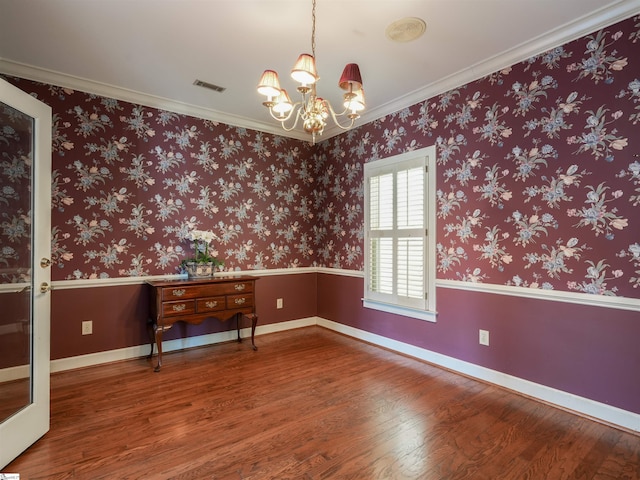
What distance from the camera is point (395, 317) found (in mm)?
3664

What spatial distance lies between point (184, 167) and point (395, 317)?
283cm

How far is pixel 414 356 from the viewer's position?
3439 mm

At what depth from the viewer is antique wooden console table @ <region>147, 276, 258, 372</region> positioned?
3.16 metres

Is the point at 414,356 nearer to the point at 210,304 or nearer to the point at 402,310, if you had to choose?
the point at 402,310

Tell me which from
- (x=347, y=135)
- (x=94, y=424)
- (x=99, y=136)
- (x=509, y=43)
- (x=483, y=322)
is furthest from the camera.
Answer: (x=347, y=135)

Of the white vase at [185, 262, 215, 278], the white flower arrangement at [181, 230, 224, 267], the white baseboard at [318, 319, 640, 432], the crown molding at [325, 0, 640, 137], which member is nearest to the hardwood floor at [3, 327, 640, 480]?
the white baseboard at [318, 319, 640, 432]

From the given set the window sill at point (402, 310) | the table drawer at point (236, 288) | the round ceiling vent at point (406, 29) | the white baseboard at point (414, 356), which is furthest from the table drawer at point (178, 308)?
the round ceiling vent at point (406, 29)

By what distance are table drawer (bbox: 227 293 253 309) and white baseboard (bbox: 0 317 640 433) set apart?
632mm

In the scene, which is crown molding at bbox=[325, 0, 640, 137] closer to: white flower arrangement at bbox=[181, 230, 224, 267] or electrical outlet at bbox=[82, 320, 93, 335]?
white flower arrangement at bbox=[181, 230, 224, 267]

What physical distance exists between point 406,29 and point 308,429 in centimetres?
277

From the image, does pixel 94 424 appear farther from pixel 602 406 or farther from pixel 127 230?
pixel 602 406

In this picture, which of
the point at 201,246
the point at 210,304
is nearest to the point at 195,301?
the point at 210,304

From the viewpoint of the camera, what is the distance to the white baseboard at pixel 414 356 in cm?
217

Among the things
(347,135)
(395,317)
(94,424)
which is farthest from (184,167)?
(395,317)
